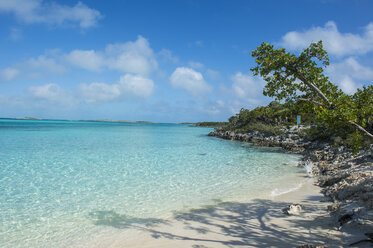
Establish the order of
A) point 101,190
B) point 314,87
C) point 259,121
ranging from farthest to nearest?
point 259,121, point 101,190, point 314,87

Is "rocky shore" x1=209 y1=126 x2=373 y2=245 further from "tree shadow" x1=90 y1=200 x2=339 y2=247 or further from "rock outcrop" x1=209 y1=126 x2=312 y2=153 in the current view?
"rock outcrop" x1=209 y1=126 x2=312 y2=153

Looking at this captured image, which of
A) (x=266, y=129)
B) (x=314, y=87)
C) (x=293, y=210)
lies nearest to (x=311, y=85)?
(x=314, y=87)

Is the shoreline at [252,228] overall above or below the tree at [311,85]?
below

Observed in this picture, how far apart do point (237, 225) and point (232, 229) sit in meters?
0.34

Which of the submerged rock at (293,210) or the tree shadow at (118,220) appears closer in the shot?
the tree shadow at (118,220)

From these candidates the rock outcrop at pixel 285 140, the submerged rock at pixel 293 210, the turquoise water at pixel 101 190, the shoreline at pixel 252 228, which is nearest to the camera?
the shoreline at pixel 252 228

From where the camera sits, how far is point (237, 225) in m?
6.80

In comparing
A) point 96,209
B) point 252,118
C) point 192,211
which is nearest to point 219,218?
point 192,211

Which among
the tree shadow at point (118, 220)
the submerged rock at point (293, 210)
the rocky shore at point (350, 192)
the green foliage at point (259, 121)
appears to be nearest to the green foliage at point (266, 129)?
the green foliage at point (259, 121)

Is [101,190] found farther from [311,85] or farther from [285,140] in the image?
[285,140]

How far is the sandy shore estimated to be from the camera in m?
5.61

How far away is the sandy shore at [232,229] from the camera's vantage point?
221 inches

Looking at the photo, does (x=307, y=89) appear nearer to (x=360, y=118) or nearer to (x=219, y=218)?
(x=360, y=118)

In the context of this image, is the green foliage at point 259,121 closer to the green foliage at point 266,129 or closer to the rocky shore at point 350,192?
the green foliage at point 266,129
